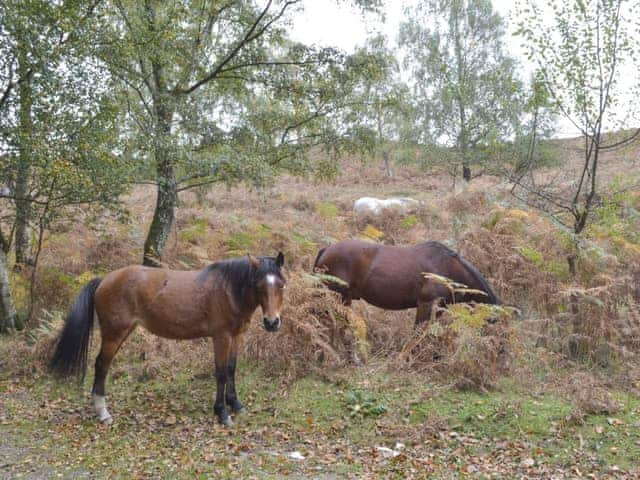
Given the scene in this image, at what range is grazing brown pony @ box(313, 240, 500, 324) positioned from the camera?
6750 mm

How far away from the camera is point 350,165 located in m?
29.8

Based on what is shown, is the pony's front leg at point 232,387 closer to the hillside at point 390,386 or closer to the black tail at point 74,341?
the hillside at point 390,386

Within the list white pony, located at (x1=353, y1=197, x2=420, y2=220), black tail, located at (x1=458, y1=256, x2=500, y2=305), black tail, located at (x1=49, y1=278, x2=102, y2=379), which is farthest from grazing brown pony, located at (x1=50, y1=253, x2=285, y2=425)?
white pony, located at (x1=353, y1=197, x2=420, y2=220)

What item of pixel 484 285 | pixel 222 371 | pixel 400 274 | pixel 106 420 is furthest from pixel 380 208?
pixel 106 420

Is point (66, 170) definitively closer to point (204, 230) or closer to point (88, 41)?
point (88, 41)

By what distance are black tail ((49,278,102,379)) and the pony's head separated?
6.74 ft

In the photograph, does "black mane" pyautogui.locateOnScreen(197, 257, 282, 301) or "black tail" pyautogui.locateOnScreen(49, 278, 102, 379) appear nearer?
"black mane" pyautogui.locateOnScreen(197, 257, 282, 301)

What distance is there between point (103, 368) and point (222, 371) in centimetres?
137

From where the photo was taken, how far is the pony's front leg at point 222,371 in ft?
18.0

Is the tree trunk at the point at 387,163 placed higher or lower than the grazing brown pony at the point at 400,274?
higher

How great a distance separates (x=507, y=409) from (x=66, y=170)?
230 inches

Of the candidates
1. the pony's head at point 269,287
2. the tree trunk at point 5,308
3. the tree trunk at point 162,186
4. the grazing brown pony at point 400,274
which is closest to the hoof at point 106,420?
the pony's head at point 269,287

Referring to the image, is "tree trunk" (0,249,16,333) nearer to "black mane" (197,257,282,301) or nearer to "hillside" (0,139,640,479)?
"hillside" (0,139,640,479)

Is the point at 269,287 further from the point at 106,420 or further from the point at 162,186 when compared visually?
the point at 162,186
